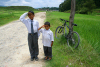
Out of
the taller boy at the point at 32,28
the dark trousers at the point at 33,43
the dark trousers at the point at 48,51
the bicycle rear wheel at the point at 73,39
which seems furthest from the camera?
the bicycle rear wheel at the point at 73,39

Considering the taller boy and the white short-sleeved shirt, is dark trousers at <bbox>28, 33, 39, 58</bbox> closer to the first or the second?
the taller boy

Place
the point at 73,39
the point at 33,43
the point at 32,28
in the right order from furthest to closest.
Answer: the point at 73,39, the point at 33,43, the point at 32,28

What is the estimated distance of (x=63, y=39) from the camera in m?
4.07

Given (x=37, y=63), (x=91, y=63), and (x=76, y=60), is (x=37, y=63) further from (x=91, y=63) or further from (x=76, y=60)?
(x=91, y=63)

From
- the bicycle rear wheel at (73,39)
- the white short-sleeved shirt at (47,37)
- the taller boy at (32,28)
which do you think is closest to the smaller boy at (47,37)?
the white short-sleeved shirt at (47,37)

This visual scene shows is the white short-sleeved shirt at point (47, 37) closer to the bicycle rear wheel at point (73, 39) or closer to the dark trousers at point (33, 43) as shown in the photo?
the dark trousers at point (33, 43)

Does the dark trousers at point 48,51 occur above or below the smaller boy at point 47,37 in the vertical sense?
below

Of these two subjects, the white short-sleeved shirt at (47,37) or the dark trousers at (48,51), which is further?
the dark trousers at (48,51)

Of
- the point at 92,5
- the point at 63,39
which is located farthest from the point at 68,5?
the point at 63,39

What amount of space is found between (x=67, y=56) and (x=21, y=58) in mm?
1687

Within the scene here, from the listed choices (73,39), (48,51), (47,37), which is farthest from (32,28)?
(73,39)

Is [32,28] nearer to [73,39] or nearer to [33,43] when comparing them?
[33,43]

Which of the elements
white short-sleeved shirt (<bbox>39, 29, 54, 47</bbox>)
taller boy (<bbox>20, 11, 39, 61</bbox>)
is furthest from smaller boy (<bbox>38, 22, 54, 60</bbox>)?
taller boy (<bbox>20, 11, 39, 61</bbox>)

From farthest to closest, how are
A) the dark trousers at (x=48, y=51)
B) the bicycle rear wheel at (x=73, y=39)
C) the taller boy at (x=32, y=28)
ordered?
the bicycle rear wheel at (x=73, y=39) → the dark trousers at (x=48, y=51) → the taller boy at (x=32, y=28)
